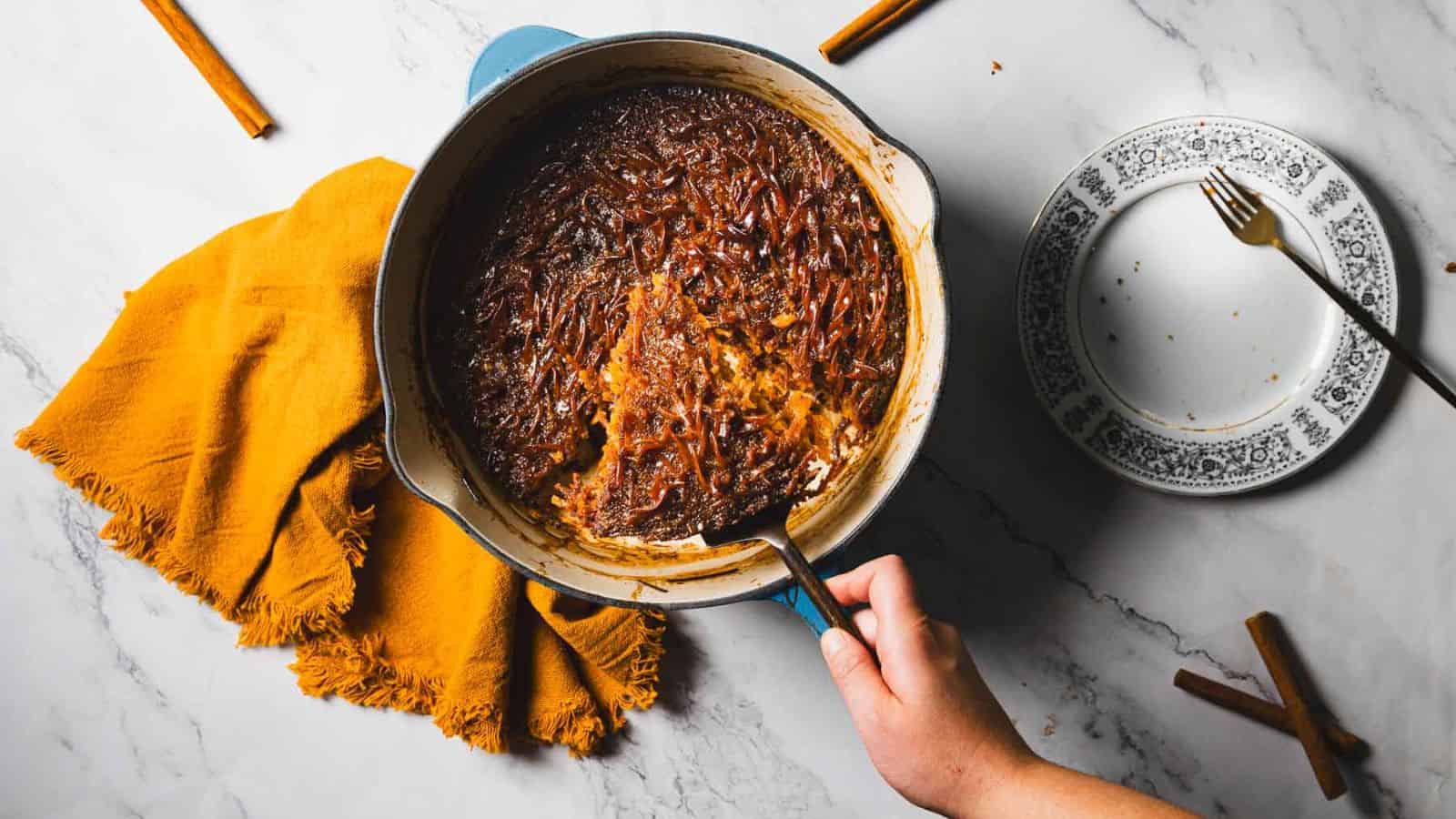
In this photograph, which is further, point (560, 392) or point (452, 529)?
point (452, 529)

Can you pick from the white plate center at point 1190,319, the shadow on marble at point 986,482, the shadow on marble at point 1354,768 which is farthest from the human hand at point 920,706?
the shadow on marble at point 1354,768

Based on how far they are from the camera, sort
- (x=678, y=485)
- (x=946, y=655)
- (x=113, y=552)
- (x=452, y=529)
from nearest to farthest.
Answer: (x=946, y=655) < (x=678, y=485) < (x=452, y=529) < (x=113, y=552)

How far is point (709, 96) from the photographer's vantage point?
7.17 feet

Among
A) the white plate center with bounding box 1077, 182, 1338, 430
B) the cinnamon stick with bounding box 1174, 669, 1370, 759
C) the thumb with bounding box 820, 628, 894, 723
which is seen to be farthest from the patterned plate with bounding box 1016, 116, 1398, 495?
the thumb with bounding box 820, 628, 894, 723

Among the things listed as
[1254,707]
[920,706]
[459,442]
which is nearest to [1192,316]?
[1254,707]

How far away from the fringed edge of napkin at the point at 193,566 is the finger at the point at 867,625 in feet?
3.92

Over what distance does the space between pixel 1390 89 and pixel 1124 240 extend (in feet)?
2.46

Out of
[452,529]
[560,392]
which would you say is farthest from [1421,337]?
[452,529]

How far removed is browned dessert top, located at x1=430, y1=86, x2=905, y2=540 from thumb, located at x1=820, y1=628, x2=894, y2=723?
0.52m

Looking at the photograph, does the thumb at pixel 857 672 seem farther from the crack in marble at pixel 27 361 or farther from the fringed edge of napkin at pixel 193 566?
the crack in marble at pixel 27 361

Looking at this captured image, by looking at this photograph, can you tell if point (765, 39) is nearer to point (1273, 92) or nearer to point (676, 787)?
point (1273, 92)

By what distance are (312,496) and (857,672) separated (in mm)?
1344

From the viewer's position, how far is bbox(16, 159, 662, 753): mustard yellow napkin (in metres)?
2.23

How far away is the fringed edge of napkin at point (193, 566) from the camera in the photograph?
7.47 feet
